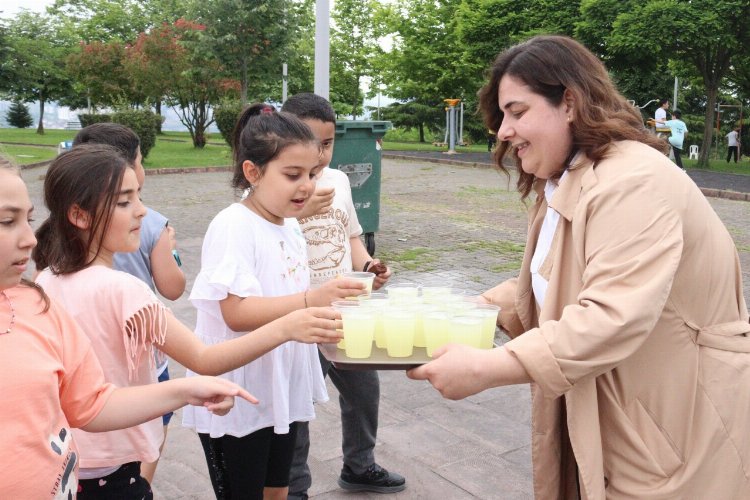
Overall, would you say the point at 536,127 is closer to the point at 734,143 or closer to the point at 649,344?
the point at 649,344

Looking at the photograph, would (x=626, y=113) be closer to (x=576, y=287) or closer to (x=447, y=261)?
(x=576, y=287)

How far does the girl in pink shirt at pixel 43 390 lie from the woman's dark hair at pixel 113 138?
5.14 feet

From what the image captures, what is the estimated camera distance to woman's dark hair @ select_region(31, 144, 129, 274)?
Answer: 87.8 inches

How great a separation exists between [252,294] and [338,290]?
0.31 m

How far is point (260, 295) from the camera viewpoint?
2502 millimetres

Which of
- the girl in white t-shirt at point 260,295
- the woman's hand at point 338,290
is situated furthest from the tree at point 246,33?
the woman's hand at point 338,290

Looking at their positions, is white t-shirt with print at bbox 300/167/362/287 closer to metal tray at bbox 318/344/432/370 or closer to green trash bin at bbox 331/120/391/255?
metal tray at bbox 318/344/432/370

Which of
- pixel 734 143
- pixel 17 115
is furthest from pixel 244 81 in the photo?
pixel 17 115

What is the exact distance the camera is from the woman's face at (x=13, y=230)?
1634 millimetres

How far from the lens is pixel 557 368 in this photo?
1.87 meters

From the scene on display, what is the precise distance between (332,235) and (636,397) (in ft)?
5.44

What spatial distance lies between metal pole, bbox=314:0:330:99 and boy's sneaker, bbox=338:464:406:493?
5.34m

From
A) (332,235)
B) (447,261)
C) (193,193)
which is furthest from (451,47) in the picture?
(332,235)

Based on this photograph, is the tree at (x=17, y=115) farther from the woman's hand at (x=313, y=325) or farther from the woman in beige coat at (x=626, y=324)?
the woman in beige coat at (x=626, y=324)
